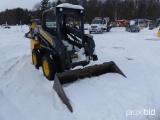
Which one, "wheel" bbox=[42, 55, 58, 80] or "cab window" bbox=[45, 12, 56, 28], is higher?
"cab window" bbox=[45, 12, 56, 28]

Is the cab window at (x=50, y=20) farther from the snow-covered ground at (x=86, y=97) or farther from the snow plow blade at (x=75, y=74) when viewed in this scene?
the snow plow blade at (x=75, y=74)

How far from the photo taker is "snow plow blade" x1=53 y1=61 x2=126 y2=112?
544cm

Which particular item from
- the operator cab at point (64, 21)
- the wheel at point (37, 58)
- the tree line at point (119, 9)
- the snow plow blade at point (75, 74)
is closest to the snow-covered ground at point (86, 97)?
the snow plow blade at point (75, 74)

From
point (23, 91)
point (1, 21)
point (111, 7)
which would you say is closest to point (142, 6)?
point (111, 7)

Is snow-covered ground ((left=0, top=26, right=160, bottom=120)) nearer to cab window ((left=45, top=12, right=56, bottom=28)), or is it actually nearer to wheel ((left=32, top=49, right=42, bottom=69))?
wheel ((left=32, top=49, right=42, bottom=69))

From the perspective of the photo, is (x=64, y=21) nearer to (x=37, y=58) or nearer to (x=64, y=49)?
(x=37, y=58)

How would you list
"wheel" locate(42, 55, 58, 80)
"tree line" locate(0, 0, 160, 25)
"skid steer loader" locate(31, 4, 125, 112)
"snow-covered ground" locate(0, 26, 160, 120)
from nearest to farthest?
"snow-covered ground" locate(0, 26, 160, 120)
"skid steer loader" locate(31, 4, 125, 112)
"wheel" locate(42, 55, 58, 80)
"tree line" locate(0, 0, 160, 25)

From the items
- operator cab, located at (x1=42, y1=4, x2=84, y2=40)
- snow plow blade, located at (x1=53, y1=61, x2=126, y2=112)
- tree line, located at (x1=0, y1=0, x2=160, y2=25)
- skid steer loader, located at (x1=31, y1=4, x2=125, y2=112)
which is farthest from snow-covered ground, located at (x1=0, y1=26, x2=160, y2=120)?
tree line, located at (x1=0, y1=0, x2=160, y2=25)

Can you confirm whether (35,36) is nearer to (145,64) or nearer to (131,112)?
(145,64)

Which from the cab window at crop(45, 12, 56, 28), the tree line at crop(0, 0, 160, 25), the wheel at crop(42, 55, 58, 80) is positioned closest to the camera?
the wheel at crop(42, 55, 58, 80)

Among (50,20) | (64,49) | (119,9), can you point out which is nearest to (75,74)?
(64,49)

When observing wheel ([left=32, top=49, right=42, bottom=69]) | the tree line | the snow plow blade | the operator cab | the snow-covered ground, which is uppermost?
the tree line

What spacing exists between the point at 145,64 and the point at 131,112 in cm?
457

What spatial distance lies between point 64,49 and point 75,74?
0.85 metres
